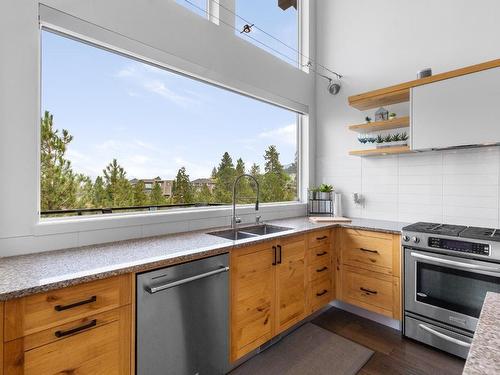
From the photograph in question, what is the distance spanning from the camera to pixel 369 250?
256 centimetres

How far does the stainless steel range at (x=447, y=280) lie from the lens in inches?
76.4

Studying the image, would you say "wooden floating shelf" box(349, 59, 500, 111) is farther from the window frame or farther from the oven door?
the oven door

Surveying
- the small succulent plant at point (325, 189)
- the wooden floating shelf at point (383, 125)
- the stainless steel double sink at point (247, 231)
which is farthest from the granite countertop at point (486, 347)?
the small succulent plant at point (325, 189)

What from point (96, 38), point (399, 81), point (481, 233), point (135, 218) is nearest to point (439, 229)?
point (481, 233)

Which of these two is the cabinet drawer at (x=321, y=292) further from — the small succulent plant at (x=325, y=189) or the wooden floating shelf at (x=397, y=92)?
the wooden floating shelf at (x=397, y=92)

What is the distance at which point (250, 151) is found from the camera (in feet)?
9.89

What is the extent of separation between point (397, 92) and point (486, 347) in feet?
8.05

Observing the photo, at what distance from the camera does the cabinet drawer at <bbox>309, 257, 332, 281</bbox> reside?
254cm

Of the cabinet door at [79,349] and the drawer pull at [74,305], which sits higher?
the drawer pull at [74,305]

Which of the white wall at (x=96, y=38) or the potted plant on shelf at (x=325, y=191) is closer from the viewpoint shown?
the white wall at (x=96, y=38)

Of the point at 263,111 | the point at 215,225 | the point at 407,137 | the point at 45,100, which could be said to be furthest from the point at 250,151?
the point at 45,100

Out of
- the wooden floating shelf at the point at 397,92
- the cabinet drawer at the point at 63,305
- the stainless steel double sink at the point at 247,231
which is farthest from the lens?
the stainless steel double sink at the point at 247,231

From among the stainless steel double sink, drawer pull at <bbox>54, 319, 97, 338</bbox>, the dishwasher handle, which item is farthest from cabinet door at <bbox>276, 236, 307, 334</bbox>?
drawer pull at <bbox>54, 319, 97, 338</bbox>

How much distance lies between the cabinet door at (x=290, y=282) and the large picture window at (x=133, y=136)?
2.62 feet
